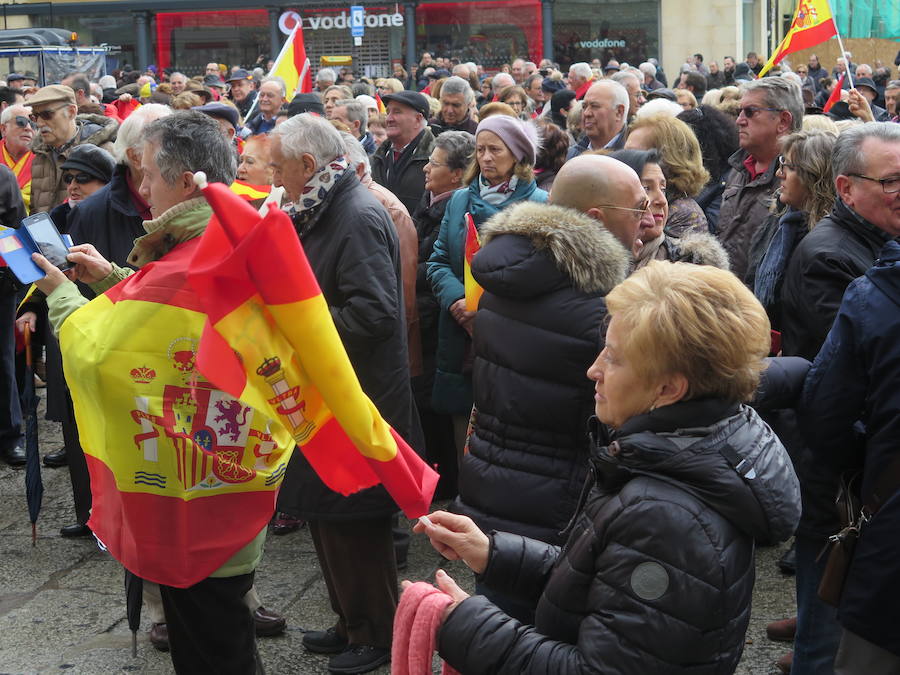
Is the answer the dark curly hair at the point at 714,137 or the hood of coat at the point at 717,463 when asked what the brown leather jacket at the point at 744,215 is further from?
the hood of coat at the point at 717,463

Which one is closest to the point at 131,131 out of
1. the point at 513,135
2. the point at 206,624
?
the point at 513,135

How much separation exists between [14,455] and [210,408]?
422 cm

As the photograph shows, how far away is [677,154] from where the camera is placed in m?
5.20

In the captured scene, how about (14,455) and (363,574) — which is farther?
(14,455)

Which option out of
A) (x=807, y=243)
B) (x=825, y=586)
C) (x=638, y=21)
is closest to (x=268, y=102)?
(x=807, y=243)

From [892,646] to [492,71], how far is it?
30.6m

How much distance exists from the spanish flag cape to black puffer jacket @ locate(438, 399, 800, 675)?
0.73 m

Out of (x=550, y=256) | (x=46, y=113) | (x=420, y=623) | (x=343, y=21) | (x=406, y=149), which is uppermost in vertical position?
(x=343, y=21)

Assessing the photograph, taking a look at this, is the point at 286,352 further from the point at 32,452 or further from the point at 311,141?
the point at 32,452

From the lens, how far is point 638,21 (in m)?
34.1

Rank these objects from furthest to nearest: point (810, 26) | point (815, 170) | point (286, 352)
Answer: point (810, 26) → point (815, 170) → point (286, 352)

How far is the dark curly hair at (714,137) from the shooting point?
Answer: 6.91 metres

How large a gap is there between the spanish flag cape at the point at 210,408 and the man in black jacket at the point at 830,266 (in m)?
1.21

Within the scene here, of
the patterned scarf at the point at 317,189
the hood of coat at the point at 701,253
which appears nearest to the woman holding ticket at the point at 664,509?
the hood of coat at the point at 701,253
